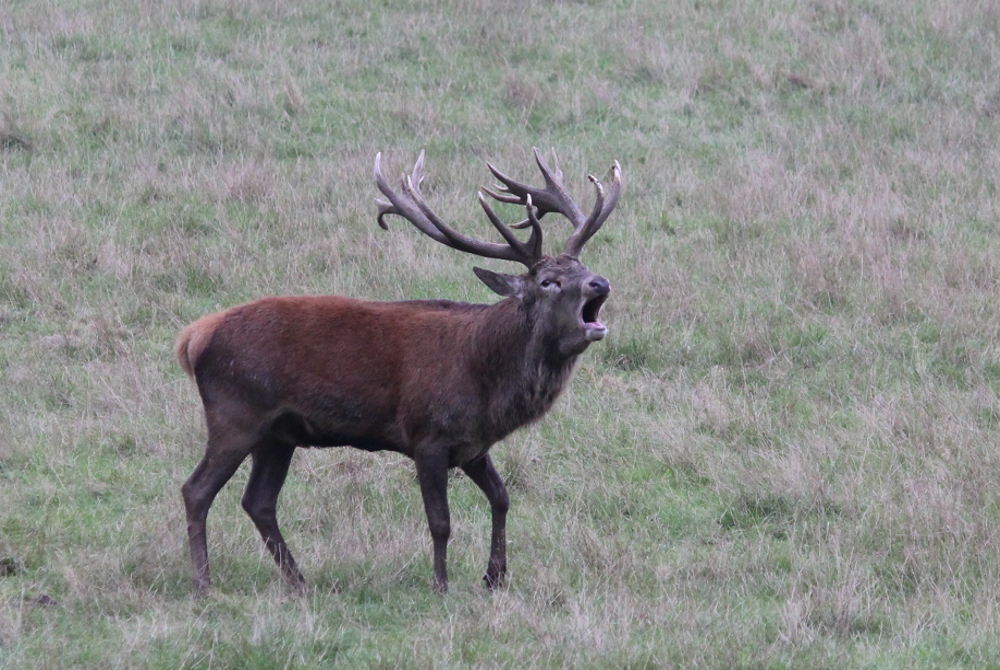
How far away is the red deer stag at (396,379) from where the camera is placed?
5.88m

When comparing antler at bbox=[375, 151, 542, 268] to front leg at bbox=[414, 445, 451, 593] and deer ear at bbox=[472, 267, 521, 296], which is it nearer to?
deer ear at bbox=[472, 267, 521, 296]

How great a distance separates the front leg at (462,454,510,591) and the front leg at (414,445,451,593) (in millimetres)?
Answer: 210

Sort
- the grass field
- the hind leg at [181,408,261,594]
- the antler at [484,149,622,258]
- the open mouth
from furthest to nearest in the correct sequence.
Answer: the antler at [484,149,622,258] → the hind leg at [181,408,261,594] → the open mouth → the grass field

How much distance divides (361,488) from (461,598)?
1.28 m

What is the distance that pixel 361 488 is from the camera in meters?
6.76

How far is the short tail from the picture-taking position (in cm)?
599

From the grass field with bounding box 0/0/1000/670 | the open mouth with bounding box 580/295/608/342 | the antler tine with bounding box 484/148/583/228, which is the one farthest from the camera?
the antler tine with bounding box 484/148/583/228

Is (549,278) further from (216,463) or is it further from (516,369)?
(216,463)

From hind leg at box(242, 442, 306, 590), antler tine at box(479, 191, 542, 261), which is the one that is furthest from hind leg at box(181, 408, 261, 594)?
antler tine at box(479, 191, 542, 261)

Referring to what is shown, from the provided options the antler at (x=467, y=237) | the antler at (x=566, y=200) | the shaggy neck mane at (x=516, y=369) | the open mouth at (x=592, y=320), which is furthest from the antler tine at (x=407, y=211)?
the open mouth at (x=592, y=320)

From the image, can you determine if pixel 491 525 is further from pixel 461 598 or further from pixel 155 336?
pixel 155 336

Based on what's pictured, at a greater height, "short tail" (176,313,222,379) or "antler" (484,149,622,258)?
"antler" (484,149,622,258)

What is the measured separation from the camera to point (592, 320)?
6059 millimetres

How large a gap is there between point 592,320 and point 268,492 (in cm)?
166
